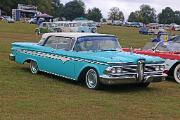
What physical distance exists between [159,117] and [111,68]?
249cm

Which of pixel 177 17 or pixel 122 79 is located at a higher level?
pixel 177 17

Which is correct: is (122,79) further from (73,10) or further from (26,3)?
(73,10)

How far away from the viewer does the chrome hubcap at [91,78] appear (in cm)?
1090

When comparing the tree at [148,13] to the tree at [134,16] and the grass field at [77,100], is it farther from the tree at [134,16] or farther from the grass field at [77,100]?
the grass field at [77,100]

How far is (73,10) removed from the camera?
504ft

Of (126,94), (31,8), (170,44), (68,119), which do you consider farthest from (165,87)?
(31,8)

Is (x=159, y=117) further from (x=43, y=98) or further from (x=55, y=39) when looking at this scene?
(x=55, y=39)

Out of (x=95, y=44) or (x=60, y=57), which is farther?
(x=60, y=57)

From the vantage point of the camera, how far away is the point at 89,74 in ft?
36.4

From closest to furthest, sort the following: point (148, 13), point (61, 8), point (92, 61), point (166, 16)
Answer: point (92, 61), point (166, 16), point (148, 13), point (61, 8)

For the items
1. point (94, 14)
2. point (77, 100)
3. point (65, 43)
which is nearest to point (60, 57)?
point (65, 43)

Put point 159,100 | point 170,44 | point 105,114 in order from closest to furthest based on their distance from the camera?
1. point 105,114
2. point 159,100
3. point 170,44

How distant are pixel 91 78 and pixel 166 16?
148 meters

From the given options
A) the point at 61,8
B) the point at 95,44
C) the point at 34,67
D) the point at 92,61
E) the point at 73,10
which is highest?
the point at 61,8
